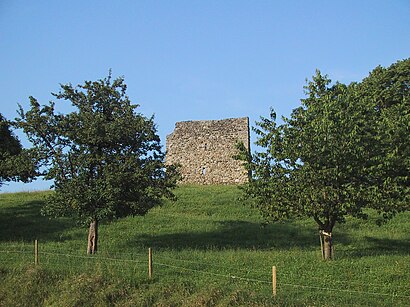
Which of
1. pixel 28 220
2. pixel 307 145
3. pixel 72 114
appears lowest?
pixel 28 220

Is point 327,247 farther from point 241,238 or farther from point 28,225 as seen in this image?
point 28,225

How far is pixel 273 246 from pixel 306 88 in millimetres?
6809

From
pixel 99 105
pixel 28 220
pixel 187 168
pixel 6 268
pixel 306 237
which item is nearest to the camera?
pixel 6 268

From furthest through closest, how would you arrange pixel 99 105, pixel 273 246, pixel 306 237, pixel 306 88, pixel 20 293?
pixel 306 237
pixel 273 246
pixel 99 105
pixel 306 88
pixel 20 293

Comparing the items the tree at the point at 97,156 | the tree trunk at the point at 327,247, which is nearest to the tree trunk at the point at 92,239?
the tree at the point at 97,156

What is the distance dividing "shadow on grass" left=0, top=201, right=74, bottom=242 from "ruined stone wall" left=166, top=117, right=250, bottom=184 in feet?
44.2

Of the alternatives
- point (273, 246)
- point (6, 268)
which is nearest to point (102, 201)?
point (6, 268)

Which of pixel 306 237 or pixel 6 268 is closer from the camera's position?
pixel 6 268

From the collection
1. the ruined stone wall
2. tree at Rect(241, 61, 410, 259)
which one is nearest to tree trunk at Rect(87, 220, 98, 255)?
tree at Rect(241, 61, 410, 259)

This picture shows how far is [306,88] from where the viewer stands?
17.0 m

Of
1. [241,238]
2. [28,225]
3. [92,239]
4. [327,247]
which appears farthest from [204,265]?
[28,225]

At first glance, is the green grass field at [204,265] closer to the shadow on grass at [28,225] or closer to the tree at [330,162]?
the shadow on grass at [28,225]

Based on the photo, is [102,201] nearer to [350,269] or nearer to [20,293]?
[20,293]

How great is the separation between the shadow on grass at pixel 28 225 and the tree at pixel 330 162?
1001 cm
